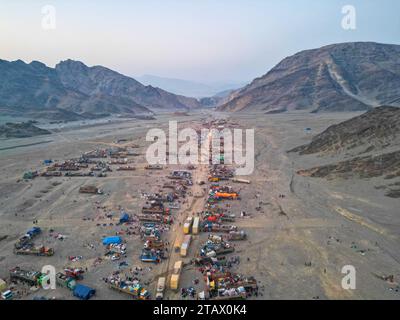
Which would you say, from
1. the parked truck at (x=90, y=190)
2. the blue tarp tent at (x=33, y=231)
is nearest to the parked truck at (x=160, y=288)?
the blue tarp tent at (x=33, y=231)

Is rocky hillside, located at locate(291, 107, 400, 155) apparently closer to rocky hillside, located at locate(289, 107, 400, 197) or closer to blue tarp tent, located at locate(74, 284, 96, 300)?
rocky hillside, located at locate(289, 107, 400, 197)

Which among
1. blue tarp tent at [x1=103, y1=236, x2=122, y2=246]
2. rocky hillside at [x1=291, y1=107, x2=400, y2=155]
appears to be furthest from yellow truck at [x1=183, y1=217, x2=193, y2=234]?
rocky hillside at [x1=291, y1=107, x2=400, y2=155]

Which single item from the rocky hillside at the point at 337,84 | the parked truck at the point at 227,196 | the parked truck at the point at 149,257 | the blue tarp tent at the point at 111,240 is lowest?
the parked truck at the point at 149,257

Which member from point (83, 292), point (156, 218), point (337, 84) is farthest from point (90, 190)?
point (337, 84)

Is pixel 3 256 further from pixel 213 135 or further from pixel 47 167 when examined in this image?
pixel 213 135

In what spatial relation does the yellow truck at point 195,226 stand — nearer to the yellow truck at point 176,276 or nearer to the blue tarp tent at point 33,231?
the yellow truck at point 176,276

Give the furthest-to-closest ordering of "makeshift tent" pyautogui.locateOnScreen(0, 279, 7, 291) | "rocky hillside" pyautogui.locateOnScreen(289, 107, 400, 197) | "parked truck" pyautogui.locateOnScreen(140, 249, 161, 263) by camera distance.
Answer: "rocky hillside" pyautogui.locateOnScreen(289, 107, 400, 197) < "parked truck" pyautogui.locateOnScreen(140, 249, 161, 263) < "makeshift tent" pyautogui.locateOnScreen(0, 279, 7, 291)
